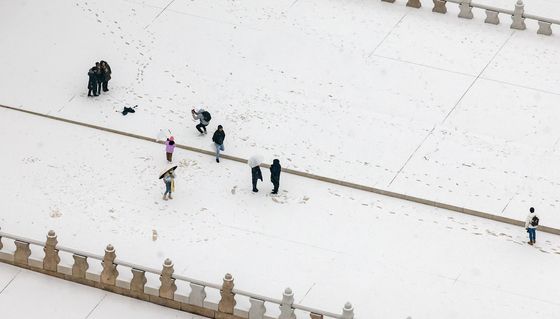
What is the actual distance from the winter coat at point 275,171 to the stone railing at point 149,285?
5.01m

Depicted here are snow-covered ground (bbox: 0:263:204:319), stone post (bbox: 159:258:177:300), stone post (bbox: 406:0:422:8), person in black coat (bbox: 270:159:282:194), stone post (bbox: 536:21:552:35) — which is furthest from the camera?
stone post (bbox: 406:0:422:8)

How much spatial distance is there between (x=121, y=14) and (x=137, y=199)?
11.8 m

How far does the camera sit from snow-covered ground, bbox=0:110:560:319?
167 feet

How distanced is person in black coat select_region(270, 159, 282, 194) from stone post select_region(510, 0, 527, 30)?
13.4 metres

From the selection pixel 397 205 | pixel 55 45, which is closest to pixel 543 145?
pixel 397 205

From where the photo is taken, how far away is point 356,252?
52.5 m

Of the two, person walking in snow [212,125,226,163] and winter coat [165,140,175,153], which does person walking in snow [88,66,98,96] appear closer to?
winter coat [165,140,175,153]

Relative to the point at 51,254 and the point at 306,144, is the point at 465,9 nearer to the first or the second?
the point at 306,144

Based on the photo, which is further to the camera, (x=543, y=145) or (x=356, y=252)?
(x=543, y=145)

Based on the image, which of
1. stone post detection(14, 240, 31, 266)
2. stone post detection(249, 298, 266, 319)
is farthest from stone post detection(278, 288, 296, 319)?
stone post detection(14, 240, 31, 266)

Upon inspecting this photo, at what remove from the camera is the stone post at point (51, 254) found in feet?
167

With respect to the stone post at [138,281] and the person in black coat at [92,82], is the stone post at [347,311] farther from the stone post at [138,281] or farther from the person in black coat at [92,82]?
the person in black coat at [92,82]

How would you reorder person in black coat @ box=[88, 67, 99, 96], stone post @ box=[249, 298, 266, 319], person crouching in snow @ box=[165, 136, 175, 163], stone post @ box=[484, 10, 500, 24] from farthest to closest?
1. stone post @ box=[484, 10, 500, 24]
2. person in black coat @ box=[88, 67, 99, 96]
3. person crouching in snow @ box=[165, 136, 175, 163]
4. stone post @ box=[249, 298, 266, 319]

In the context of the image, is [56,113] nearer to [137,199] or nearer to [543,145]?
[137,199]
